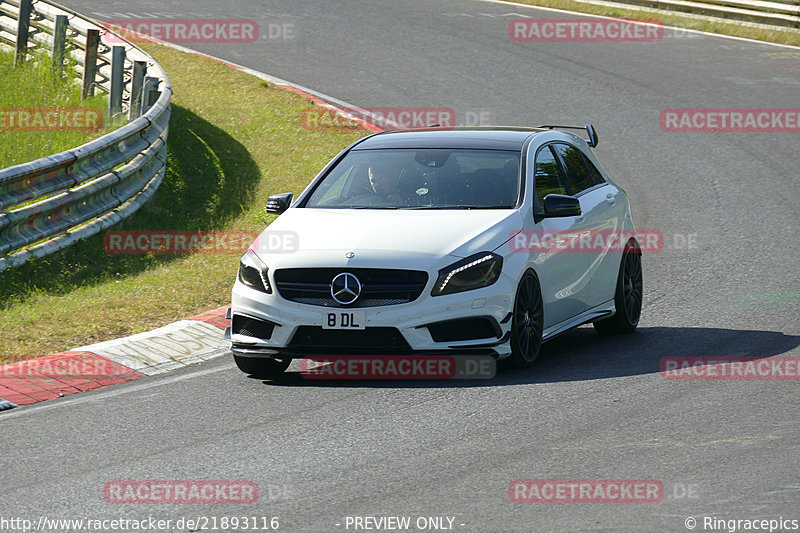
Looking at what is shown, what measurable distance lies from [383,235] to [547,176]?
70.6 inches

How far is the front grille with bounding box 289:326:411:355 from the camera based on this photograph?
8523 mm

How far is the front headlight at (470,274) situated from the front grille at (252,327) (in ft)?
3.88

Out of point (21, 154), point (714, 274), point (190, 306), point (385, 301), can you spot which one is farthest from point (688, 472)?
point (21, 154)

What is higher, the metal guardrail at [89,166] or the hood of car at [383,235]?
the hood of car at [383,235]

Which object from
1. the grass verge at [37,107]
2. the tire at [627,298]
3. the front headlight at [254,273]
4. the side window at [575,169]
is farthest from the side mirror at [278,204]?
the grass verge at [37,107]

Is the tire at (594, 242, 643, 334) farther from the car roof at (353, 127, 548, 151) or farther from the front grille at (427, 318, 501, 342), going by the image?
the front grille at (427, 318, 501, 342)

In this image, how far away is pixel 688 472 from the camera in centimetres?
645

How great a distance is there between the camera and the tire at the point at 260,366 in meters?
9.09

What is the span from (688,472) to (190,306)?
576 cm

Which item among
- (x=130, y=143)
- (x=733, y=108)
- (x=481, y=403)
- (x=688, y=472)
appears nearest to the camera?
(x=688, y=472)

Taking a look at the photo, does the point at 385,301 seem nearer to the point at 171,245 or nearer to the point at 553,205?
the point at 553,205

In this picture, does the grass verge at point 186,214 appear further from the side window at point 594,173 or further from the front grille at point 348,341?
the side window at point 594,173

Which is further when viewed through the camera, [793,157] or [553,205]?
[793,157]

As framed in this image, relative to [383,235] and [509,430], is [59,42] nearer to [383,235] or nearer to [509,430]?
[383,235]
